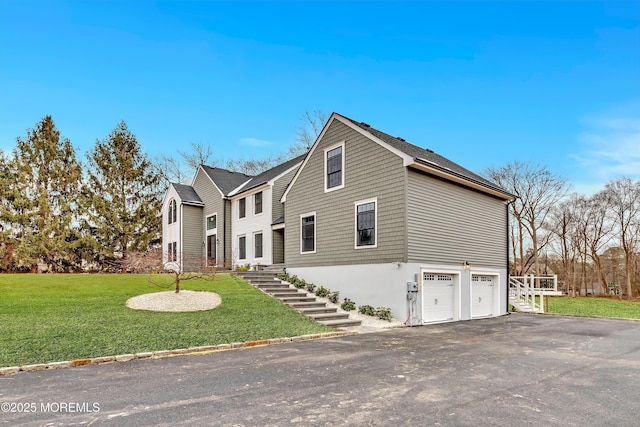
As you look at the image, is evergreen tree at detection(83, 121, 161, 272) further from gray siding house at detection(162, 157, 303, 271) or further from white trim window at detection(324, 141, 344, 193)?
white trim window at detection(324, 141, 344, 193)

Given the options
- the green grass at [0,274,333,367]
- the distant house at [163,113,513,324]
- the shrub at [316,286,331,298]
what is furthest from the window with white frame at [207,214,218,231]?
the shrub at [316,286,331,298]

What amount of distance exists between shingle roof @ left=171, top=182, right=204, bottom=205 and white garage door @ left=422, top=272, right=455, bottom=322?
17.3m

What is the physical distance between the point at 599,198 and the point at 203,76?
3430 cm

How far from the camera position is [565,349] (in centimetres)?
897

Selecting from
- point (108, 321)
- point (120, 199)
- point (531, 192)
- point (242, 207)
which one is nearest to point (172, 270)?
point (108, 321)

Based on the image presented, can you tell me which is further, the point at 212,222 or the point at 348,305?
the point at 212,222

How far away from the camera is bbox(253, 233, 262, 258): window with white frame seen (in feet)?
70.5

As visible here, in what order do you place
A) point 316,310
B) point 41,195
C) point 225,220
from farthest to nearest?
1. point 41,195
2. point 225,220
3. point 316,310

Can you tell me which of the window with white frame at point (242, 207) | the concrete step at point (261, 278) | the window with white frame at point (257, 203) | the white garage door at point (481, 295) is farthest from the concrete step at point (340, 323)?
the window with white frame at point (242, 207)

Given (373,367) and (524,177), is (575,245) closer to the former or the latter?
(524,177)

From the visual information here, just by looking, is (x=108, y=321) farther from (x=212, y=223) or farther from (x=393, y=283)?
(x=212, y=223)

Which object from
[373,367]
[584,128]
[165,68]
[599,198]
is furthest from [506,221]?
[599,198]

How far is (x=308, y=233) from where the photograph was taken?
56.6ft

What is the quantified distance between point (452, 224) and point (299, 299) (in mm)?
6551
